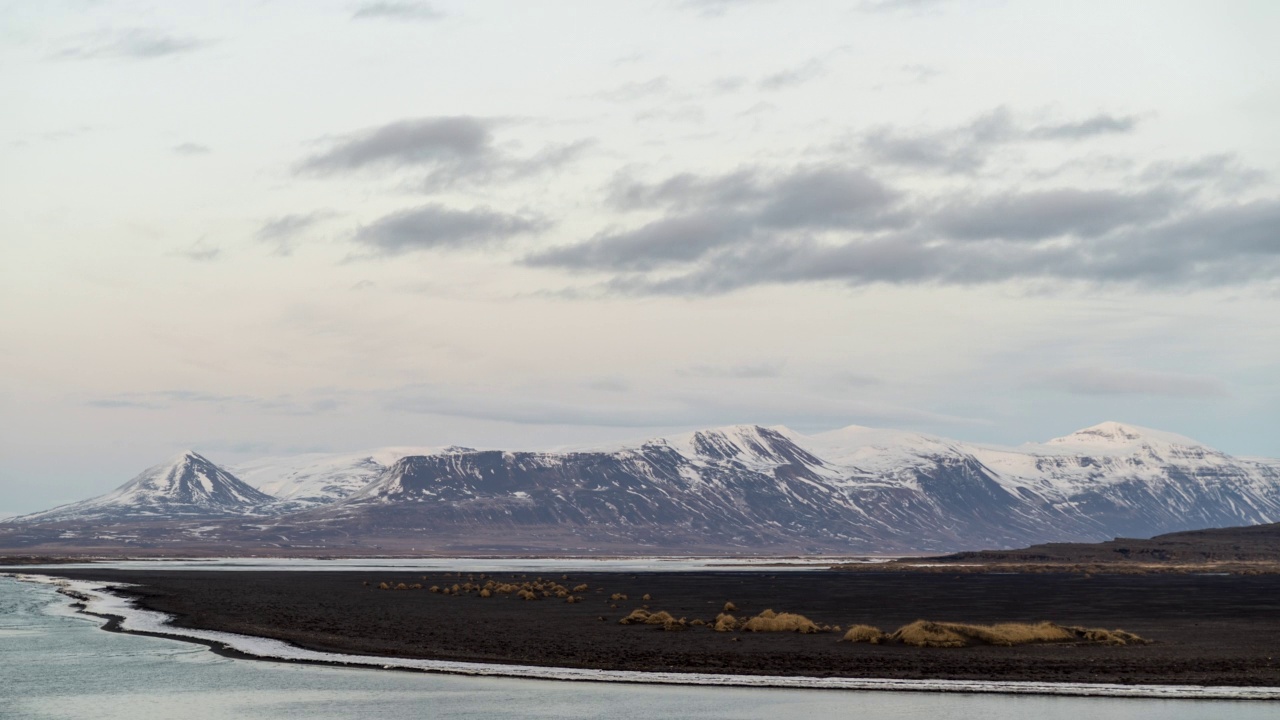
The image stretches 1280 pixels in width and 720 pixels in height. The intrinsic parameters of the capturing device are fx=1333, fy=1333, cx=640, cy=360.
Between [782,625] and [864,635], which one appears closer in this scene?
[864,635]

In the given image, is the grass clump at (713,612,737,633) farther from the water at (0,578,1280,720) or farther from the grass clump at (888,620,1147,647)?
the water at (0,578,1280,720)

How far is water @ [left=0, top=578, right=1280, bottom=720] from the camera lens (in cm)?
4188

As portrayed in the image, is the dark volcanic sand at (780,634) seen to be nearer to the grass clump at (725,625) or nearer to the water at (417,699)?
the grass clump at (725,625)

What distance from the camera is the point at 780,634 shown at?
6738cm

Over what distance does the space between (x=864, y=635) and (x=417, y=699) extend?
25.4m

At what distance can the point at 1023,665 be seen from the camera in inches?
2062

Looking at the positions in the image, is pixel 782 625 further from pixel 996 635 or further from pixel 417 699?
pixel 417 699

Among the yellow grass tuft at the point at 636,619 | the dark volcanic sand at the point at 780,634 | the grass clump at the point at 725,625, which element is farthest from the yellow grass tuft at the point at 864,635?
the yellow grass tuft at the point at 636,619

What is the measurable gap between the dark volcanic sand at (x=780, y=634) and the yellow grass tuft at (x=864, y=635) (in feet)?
4.77

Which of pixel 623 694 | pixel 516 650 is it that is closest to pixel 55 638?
pixel 516 650

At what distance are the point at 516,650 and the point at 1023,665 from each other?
72.8 ft

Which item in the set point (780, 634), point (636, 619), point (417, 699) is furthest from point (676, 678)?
point (636, 619)

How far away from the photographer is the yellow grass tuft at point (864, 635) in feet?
204

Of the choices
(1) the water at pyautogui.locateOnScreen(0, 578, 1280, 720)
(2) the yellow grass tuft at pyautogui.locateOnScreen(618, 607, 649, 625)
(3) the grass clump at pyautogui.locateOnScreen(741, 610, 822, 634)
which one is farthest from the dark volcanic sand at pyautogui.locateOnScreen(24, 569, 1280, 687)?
(1) the water at pyautogui.locateOnScreen(0, 578, 1280, 720)
